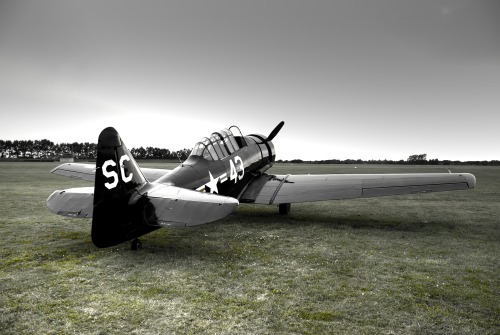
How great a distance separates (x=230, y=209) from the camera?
4484 mm

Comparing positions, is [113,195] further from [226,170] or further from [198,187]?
[226,170]

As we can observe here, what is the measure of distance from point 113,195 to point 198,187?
234 centimetres

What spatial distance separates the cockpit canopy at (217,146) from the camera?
783cm

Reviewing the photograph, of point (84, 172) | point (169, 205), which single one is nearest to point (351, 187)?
point (169, 205)

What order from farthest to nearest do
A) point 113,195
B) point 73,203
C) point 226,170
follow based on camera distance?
point 226,170
point 73,203
point 113,195

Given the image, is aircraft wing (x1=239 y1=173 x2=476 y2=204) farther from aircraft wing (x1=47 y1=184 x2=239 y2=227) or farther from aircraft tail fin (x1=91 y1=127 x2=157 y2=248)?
aircraft tail fin (x1=91 y1=127 x2=157 y2=248)

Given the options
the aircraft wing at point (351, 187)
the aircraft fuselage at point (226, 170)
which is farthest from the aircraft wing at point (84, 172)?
the aircraft wing at point (351, 187)

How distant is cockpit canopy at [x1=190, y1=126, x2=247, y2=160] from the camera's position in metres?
7.83

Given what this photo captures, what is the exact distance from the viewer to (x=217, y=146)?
27.2 ft

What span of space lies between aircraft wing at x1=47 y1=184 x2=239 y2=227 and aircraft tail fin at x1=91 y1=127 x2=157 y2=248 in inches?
6.0

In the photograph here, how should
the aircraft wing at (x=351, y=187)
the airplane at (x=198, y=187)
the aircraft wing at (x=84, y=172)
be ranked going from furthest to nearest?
1. the aircraft wing at (x=84, y=172)
2. the aircraft wing at (x=351, y=187)
3. the airplane at (x=198, y=187)

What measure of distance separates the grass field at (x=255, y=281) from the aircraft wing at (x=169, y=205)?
0.68 metres

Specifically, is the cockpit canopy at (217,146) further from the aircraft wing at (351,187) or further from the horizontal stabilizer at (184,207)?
the horizontal stabilizer at (184,207)

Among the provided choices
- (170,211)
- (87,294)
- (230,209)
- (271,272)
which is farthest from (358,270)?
(87,294)
